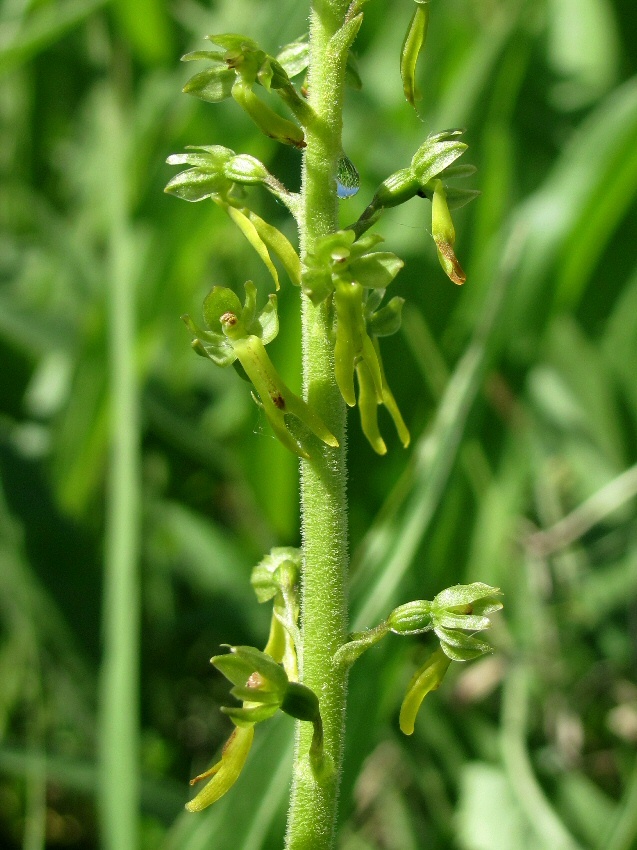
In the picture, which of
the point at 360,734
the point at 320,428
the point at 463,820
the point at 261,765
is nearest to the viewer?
the point at 320,428

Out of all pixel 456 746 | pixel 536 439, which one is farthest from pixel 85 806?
pixel 536 439

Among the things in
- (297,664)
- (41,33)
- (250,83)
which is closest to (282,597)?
(297,664)

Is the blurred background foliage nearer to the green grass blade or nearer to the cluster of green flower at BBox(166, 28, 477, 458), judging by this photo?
the green grass blade

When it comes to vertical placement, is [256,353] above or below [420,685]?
above

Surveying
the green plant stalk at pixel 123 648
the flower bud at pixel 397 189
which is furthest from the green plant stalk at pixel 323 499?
the green plant stalk at pixel 123 648

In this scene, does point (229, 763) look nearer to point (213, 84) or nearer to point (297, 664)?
point (297, 664)

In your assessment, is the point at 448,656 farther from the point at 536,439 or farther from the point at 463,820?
the point at 536,439

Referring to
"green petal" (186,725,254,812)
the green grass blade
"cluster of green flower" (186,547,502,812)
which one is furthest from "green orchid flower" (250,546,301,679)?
the green grass blade

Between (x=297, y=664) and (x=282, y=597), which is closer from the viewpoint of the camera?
(x=297, y=664)
